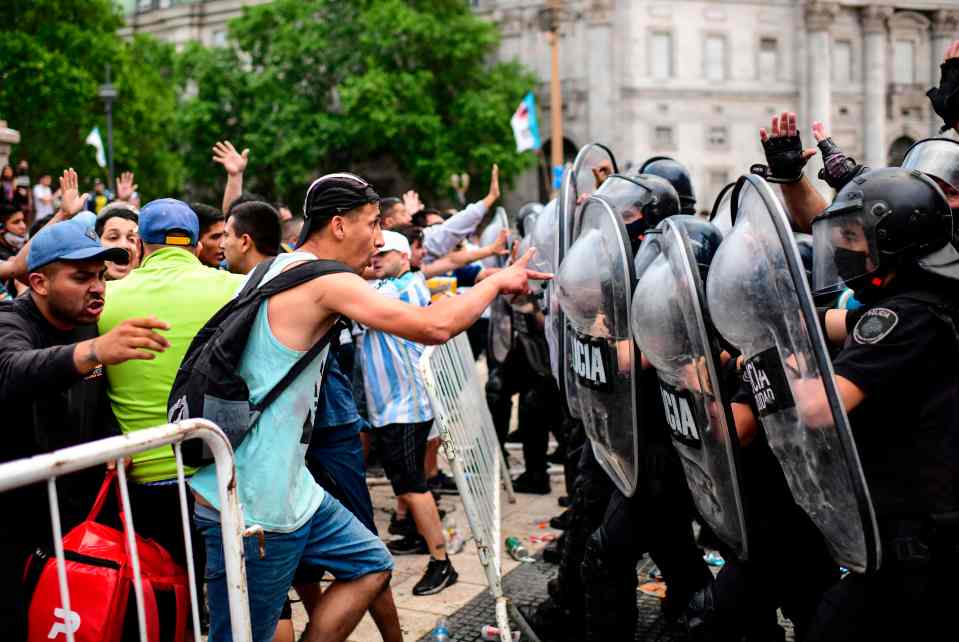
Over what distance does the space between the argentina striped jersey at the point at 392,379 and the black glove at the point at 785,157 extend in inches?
91.6

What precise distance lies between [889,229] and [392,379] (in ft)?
11.3

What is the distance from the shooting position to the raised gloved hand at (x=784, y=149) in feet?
13.3

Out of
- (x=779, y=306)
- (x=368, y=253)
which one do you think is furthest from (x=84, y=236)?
(x=779, y=306)

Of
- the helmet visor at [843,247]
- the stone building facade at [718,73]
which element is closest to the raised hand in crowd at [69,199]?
the helmet visor at [843,247]

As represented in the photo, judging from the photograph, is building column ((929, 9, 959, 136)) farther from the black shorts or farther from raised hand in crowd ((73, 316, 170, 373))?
raised hand in crowd ((73, 316, 170, 373))

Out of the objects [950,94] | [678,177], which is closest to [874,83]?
[678,177]

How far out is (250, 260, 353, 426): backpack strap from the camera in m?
3.02

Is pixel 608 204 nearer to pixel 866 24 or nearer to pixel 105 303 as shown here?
pixel 105 303

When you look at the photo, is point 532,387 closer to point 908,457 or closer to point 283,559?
point 283,559

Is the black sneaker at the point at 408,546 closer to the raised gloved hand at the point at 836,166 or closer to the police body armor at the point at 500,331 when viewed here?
the police body armor at the point at 500,331

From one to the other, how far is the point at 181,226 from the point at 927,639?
3.06 meters

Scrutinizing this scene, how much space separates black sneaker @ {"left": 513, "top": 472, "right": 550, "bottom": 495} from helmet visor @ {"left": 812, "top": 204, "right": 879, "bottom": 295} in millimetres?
4683

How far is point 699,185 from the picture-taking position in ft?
132

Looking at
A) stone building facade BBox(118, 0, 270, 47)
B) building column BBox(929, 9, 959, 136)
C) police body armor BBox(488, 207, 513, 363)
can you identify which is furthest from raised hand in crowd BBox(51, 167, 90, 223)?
building column BBox(929, 9, 959, 136)
